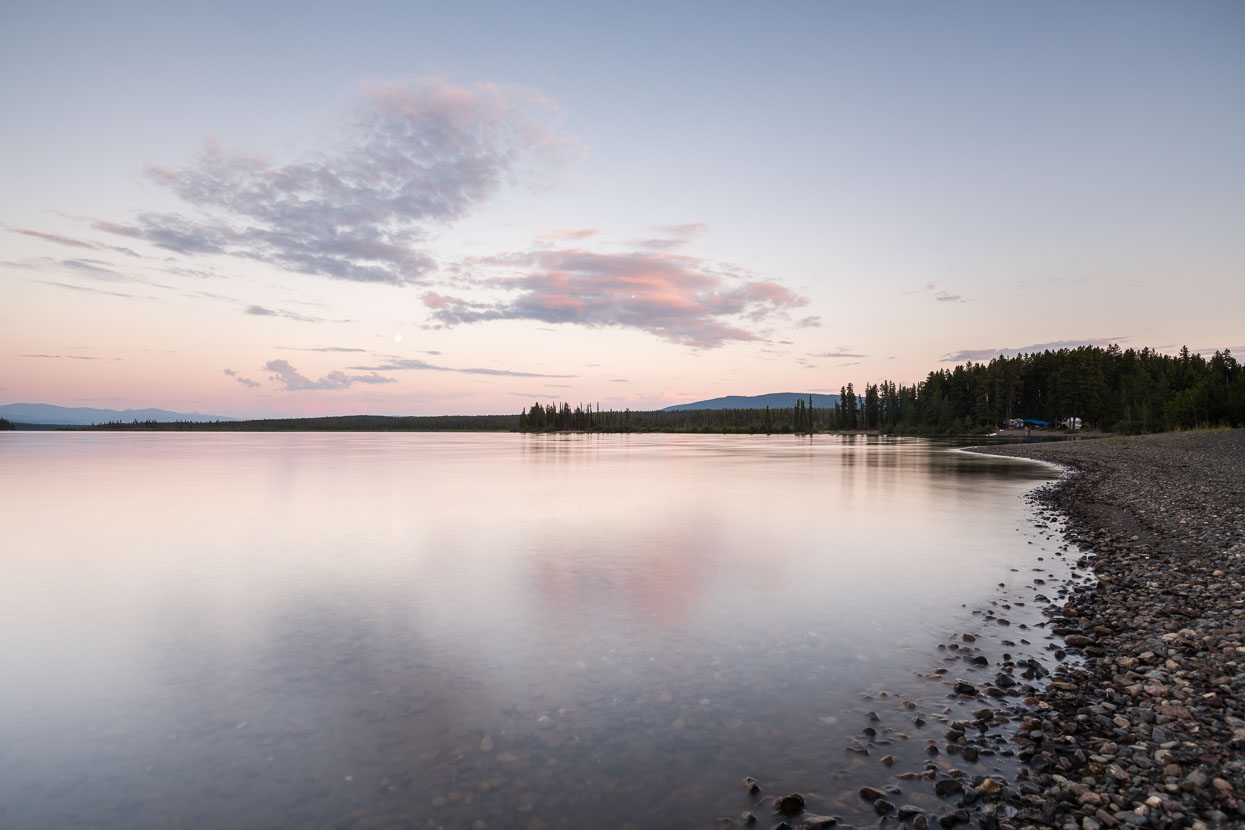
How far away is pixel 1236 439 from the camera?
55969 millimetres

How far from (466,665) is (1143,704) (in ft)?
29.4

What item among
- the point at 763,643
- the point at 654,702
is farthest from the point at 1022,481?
the point at 654,702

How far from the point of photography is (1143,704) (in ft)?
24.7

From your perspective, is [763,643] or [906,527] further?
[906,527]

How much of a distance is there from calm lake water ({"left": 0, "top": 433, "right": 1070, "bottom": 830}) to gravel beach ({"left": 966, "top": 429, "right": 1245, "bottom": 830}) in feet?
3.13

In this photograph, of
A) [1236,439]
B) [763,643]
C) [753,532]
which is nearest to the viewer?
[763,643]

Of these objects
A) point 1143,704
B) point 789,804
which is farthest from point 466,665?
point 1143,704

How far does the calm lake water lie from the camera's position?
20.9 feet

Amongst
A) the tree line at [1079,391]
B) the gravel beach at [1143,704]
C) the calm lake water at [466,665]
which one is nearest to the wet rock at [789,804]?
the calm lake water at [466,665]

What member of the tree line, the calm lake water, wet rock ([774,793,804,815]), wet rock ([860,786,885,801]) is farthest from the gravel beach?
the tree line

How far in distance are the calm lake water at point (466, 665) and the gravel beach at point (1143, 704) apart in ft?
3.13

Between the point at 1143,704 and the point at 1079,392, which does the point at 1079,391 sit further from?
the point at 1143,704

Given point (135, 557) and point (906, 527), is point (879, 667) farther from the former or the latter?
point (135, 557)

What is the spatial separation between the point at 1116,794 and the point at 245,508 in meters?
32.9
